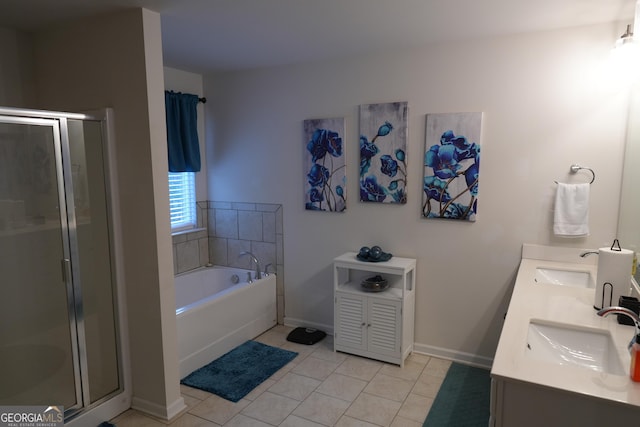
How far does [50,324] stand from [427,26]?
3037 millimetres

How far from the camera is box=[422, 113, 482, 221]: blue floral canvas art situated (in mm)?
3117

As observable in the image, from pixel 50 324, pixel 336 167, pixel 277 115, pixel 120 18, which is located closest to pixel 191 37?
pixel 120 18

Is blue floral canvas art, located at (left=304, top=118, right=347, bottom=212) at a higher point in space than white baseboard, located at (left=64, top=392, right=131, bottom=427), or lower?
higher

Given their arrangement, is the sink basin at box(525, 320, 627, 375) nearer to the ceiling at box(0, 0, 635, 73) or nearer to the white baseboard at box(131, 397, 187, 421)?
the ceiling at box(0, 0, 635, 73)

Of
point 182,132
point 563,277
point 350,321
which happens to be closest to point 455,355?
point 350,321

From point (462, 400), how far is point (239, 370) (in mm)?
1657

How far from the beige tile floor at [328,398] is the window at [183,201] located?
5.77 feet

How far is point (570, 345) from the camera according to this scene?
189 cm

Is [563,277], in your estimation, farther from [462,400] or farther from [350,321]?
[350,321]

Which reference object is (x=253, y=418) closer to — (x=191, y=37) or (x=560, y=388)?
(x=560, y=388)

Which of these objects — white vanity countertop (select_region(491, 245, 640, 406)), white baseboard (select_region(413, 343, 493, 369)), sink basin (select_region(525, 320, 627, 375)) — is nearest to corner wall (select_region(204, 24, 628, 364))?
white baseboard (select_region(413, 343, 493, 369))

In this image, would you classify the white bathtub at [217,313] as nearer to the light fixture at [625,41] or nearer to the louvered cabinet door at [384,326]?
the louvered cabinet door at [384,326]

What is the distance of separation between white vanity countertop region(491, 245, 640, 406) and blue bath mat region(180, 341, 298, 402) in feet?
6.26

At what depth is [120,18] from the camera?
97.0 inches
